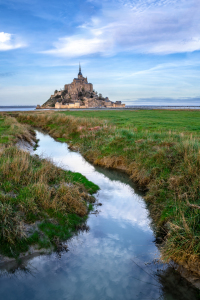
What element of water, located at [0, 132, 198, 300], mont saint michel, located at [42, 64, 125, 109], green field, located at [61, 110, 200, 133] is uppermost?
mont saint michel, located at [42, 64, 125, 109]

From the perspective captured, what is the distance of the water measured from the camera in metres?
5.68

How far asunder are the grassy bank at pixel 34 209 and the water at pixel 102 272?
518 mm

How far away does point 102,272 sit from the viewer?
6.34m

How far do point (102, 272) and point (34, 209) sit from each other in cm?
329

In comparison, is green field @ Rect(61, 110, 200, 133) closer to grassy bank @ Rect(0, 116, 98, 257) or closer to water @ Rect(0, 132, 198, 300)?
grassy bank @ Rect(0, 116, 98, 257)

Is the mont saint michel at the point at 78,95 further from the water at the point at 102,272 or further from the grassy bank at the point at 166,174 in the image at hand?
the water at the point at 102,272

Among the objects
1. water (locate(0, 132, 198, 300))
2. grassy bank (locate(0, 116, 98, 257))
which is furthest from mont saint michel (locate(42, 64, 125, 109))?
water (locate(0, 132, 198, 300))

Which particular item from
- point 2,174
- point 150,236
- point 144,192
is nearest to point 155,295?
point 150,236

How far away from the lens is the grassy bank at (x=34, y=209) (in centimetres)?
680

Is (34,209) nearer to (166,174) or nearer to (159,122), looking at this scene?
(166,174)

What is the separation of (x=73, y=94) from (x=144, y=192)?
180 meters

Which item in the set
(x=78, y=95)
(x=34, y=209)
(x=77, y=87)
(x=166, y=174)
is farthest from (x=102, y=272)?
(x=77, y=87)

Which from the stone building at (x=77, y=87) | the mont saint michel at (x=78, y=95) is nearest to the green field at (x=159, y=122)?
the mont saint michel at (x=78, y=95)

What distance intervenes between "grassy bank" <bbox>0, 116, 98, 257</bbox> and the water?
52 cm
